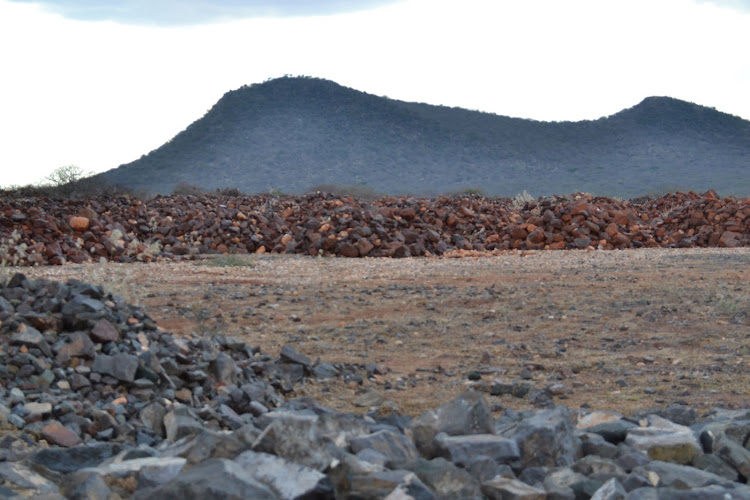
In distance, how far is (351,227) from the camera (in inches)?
629

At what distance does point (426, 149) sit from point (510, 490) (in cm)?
4956

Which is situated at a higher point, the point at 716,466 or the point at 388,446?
the point at 388,446

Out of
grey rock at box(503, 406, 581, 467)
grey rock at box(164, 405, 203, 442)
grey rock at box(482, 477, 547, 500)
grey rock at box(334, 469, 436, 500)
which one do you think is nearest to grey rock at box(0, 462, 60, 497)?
grey rock at box(164, 405, 203, 442)

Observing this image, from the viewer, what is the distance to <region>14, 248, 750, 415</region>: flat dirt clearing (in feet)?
19.6

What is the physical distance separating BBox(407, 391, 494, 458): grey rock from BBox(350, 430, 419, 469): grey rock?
10.9 inches

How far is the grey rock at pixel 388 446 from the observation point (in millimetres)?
3359

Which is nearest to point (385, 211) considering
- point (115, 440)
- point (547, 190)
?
point (115, 440)

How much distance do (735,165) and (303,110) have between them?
27171mm

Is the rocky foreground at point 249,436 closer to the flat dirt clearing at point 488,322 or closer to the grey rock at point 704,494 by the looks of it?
the grey rock at point 704,494

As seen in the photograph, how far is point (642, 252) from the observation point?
14.8 meters

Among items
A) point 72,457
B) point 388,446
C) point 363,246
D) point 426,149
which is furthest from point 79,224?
point 426,149

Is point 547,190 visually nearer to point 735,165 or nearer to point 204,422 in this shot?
point 735,165

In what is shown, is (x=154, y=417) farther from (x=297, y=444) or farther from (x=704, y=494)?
(x=704, y=494)

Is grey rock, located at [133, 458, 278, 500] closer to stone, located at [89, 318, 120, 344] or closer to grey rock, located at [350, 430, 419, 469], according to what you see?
grey rock, located at [350, 430, 419, 469]
